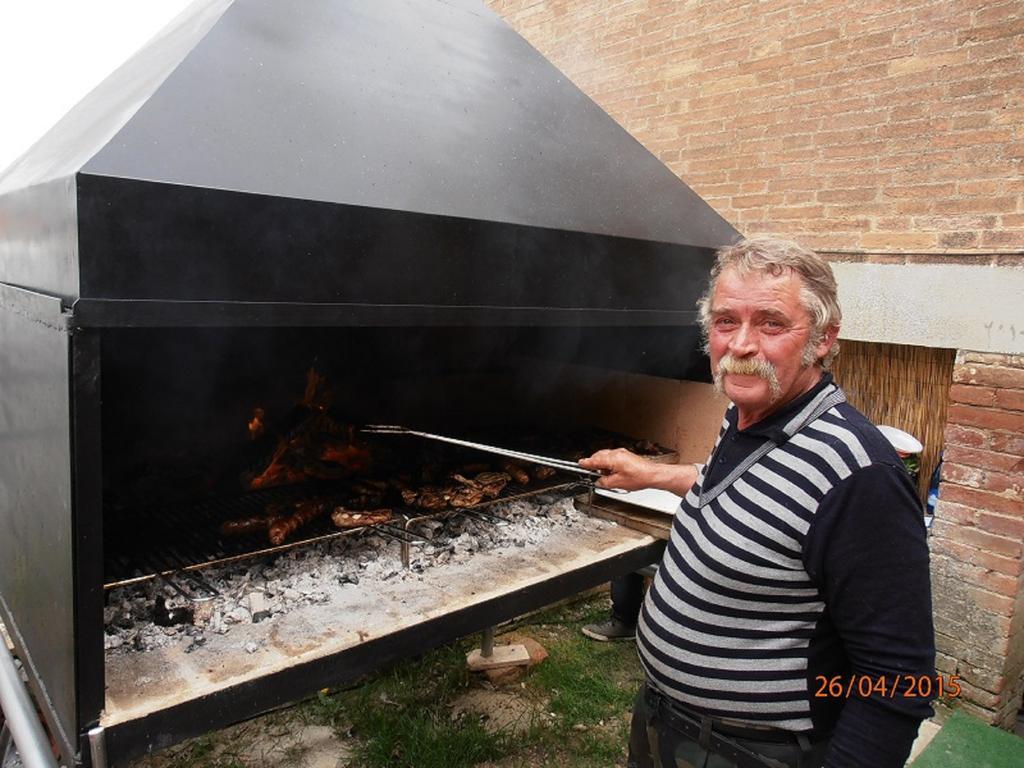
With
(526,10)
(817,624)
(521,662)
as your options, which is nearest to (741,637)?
(817,624)

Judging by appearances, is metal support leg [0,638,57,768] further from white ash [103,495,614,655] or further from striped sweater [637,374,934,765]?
striped sweater [637,374,934,765]

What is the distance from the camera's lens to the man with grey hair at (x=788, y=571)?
162 cm

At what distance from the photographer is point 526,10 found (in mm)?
6273

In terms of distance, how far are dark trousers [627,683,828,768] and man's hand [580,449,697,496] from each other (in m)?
0.73

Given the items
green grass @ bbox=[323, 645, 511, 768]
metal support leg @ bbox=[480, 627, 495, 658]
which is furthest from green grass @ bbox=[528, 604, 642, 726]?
green grass @ bbox=[323, 645, 511, 768]

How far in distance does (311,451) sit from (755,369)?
2.26 meters

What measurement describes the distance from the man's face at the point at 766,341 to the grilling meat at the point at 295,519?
5.79ft

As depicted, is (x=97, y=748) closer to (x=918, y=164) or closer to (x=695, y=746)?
(x=695, y=746)

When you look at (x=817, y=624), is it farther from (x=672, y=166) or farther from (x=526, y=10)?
(x=526, y=10)

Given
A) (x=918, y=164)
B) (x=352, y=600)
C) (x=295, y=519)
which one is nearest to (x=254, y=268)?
(x=352, y=600)

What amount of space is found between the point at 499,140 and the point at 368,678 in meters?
3.11

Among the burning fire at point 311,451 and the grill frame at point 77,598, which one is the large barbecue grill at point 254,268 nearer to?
the grill frame at point 77,598

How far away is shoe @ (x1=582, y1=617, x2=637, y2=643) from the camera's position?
4.61m

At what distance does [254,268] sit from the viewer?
1804 mm
